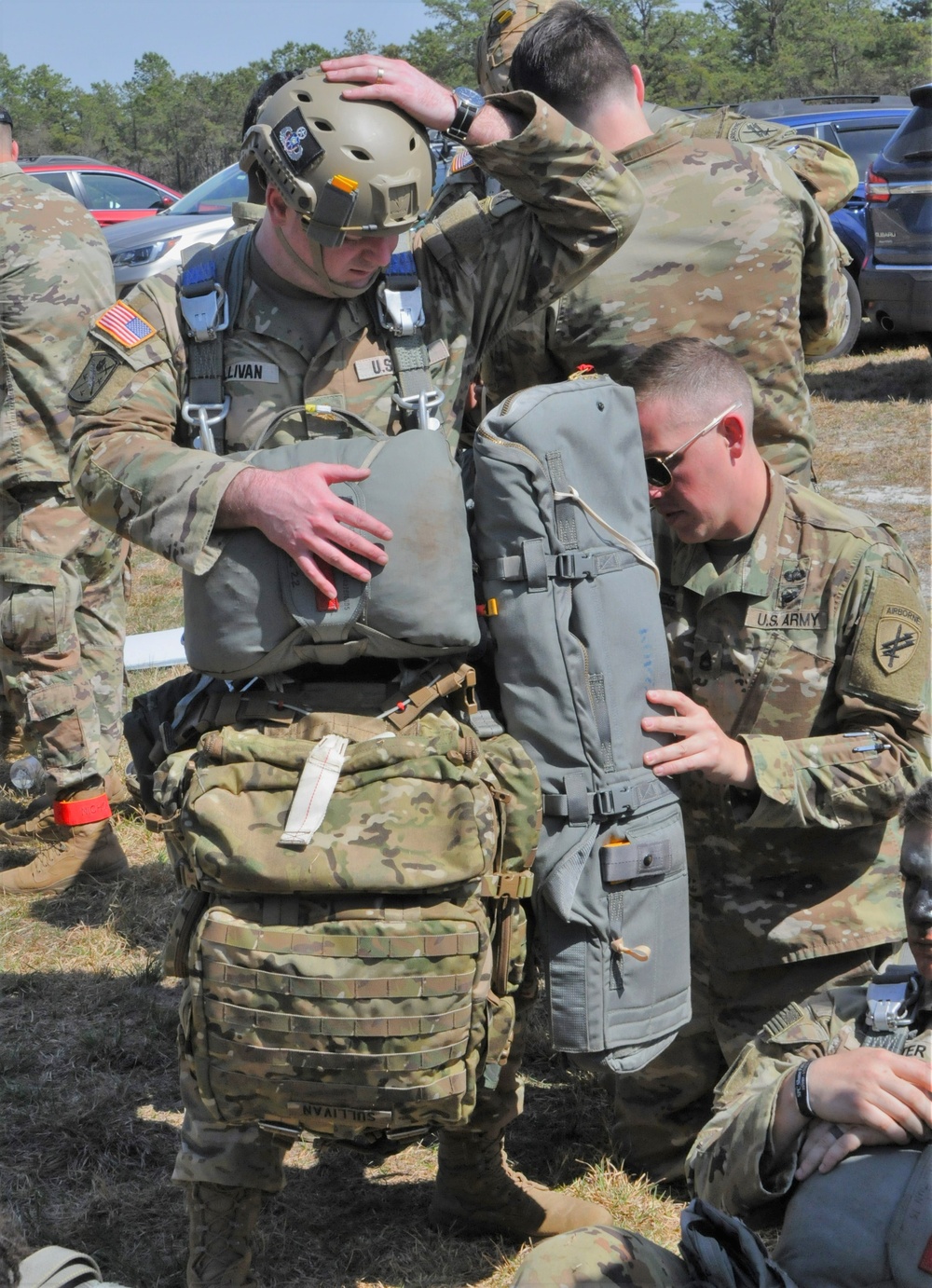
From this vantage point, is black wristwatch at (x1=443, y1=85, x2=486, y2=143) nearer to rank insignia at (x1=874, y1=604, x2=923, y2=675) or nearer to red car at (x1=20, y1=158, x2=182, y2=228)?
rank insignia at (x1=874, y1=604, x2=923, y2=675)

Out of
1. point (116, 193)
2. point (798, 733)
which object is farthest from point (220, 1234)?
point (116, 193)

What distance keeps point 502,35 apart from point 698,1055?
2908mm

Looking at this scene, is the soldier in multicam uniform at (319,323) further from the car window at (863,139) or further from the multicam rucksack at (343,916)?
the car window at (863,139)

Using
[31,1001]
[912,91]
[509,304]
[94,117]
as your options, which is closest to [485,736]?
[509,304]

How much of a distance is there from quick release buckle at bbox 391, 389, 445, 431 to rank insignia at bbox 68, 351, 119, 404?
0.55m

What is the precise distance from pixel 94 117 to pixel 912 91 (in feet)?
130

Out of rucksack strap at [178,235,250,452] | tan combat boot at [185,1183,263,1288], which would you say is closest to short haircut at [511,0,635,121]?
rucksack strap at [178,235,250,452]

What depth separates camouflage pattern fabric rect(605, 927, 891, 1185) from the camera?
3078 millimetres

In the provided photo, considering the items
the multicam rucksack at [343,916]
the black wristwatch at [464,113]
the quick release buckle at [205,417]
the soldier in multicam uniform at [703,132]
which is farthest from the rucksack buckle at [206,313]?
the soldier in multicam uniform at [703,132]

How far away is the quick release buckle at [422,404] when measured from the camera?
2.65 m

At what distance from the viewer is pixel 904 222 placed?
10.4 m

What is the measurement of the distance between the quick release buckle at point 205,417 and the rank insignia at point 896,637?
55.9 inches

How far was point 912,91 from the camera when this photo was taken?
407 inches

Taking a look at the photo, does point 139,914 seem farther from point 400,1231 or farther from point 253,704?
point 253,704
